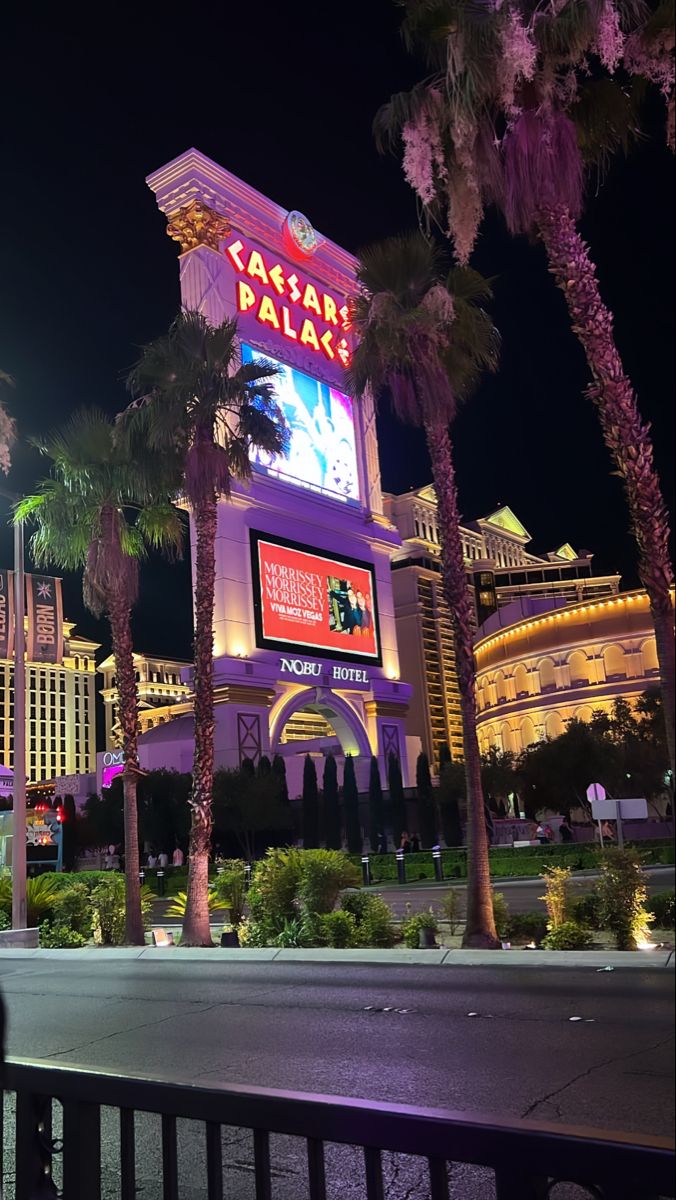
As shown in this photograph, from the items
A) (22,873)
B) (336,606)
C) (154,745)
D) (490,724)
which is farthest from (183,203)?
(22,873)

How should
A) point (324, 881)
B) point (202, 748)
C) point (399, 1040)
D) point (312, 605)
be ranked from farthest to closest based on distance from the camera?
point (312, 605) → point (202, 748) → point (324, 881) → point (399, 1040)

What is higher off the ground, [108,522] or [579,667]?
[108,522]

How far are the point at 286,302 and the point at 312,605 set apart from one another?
2256 centimetres

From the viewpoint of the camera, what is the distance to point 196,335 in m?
19.1

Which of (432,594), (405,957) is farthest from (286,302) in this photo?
(432,594)

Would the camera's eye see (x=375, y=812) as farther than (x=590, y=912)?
Yes

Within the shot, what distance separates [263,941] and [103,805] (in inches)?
1704

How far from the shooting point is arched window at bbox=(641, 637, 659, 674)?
1.22 metres

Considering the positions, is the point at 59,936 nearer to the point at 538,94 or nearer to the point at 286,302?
the point at 538,94

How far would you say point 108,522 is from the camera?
20.2 meters

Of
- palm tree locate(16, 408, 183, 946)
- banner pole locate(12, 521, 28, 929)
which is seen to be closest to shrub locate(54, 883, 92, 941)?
banner pole locate(12, 521, 28, 929)

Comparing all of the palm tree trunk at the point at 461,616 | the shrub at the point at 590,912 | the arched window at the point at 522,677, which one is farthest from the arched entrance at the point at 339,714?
the shrub at the point at 590,912

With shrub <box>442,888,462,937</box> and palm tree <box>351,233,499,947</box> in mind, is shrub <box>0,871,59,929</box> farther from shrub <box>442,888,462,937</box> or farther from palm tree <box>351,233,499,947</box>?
palm tree <box>351,233,499,947</box>

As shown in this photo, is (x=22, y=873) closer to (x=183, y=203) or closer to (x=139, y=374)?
(x=139, y=374)
